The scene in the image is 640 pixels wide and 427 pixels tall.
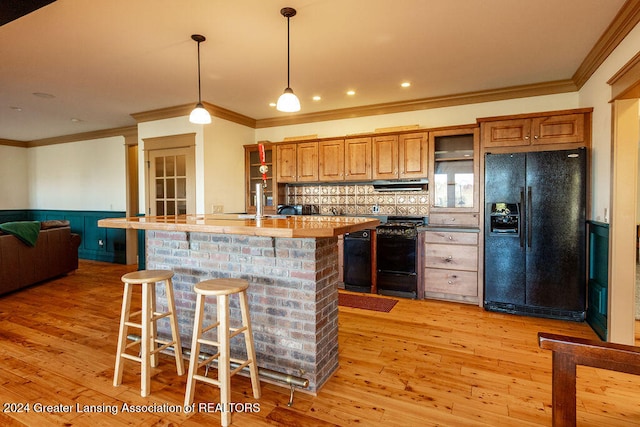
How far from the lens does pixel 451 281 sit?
4.02m

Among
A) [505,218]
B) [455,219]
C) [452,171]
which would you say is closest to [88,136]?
[452,171]

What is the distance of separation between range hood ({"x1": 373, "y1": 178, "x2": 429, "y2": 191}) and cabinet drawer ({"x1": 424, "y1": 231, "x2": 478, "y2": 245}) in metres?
0.80

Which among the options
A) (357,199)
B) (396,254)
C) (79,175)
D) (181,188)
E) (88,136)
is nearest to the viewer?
(396,254)

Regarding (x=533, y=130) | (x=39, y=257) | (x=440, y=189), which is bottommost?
(x=39, y=257)

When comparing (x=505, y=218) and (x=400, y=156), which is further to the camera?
(x=400, y=156)

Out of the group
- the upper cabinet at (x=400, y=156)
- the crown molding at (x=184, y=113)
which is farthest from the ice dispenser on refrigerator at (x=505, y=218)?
the crown molding at (x=184, y=113)

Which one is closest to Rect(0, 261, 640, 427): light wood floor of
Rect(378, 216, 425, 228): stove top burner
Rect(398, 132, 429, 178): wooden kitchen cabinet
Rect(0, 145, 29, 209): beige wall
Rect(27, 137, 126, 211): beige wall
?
Rect(378, 216, 425, 228): stove top burner

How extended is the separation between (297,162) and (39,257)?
3.90 metres

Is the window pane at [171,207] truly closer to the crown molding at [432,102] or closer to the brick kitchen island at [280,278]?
the crown molding at [432,102]

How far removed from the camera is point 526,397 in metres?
2.10

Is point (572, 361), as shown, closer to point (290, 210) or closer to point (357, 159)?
point (357, 159)

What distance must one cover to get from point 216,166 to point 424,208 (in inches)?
121

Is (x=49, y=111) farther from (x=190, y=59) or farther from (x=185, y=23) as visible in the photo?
(x=185, y=23)

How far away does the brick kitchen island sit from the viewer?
2.11 metres
